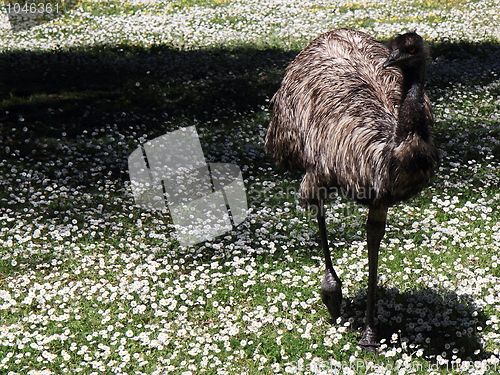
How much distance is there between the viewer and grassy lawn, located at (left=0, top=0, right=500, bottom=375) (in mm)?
6574

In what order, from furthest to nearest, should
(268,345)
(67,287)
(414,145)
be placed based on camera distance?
(67,287) → (268,345) → (414,145)

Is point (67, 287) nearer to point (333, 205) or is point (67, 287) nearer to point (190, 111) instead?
point (333, 205)

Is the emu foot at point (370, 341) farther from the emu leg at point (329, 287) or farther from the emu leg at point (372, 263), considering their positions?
the emu leg at point (329, 287)

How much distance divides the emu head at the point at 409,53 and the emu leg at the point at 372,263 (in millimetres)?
1324

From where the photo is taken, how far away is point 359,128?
19.1 feet

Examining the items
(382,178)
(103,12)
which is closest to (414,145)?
(382,178)

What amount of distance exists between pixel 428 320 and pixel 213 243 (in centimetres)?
328

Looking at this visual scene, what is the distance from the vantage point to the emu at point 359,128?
17.2 ft

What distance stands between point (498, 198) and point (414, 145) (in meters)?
5.30

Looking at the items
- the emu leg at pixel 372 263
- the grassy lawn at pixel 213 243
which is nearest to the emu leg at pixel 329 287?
the grassy lawn at pixel 213 243

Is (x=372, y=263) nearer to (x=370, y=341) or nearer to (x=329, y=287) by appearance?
(x=329, y=287)

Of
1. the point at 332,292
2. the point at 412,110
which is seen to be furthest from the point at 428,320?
the point at 412,110

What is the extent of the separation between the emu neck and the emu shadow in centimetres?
232

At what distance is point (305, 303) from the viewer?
7277mm
